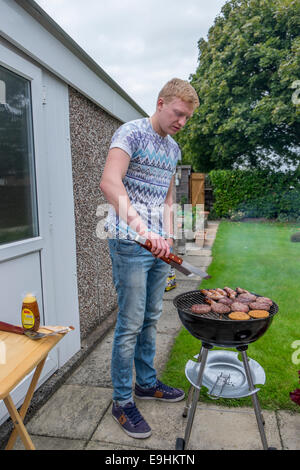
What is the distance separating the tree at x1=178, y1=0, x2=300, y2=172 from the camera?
13.6m

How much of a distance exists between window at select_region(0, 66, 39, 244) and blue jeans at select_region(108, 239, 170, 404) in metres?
0.72

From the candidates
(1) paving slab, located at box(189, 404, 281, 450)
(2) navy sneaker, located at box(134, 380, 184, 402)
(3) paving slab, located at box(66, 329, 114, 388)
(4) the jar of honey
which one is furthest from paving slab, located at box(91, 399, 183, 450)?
(4) the jar of honey

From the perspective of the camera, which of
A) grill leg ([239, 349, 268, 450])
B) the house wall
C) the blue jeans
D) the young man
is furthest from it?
the house wall

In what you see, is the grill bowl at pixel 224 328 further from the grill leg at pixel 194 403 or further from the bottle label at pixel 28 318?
the bottle label at pixel 28 318

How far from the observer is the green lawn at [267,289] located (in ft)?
8.96

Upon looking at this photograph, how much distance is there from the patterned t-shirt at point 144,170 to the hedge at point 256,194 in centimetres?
1279

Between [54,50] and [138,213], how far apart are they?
150 centimetres

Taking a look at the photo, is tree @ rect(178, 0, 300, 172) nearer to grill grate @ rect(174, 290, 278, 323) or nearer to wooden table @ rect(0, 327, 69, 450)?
grill grate @ rect(174, 290, 278, 323)

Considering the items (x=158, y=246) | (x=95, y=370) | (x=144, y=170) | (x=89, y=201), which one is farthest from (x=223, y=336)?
(x=89, y=201)

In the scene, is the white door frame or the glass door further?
the white door frame

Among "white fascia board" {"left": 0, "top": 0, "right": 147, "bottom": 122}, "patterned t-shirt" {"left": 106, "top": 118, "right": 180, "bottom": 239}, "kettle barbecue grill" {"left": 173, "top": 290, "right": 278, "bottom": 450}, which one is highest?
"white fascia board" {"left": 0, "top": 0, "right": 147, "bottom": 122}
